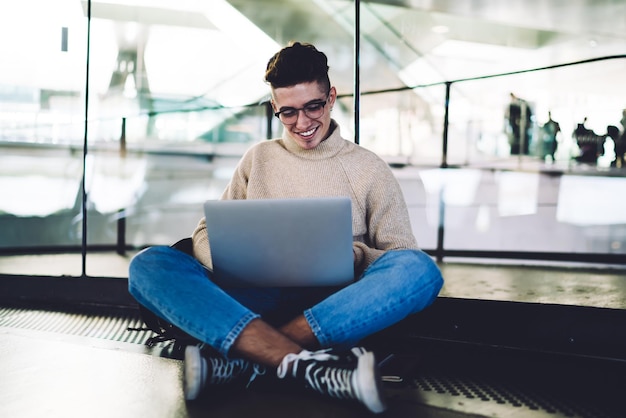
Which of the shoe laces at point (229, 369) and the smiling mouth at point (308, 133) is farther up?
the smiling mouth at point (308, 133)

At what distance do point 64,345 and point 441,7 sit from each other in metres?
7.59

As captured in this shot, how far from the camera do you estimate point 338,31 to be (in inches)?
314

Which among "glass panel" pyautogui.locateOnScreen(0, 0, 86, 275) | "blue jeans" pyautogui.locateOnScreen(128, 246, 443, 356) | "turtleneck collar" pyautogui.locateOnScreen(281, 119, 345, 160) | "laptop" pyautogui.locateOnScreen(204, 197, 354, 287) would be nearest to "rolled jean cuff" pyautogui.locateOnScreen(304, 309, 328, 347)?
"blue jeans" pyautogui.locateOnScreen(128, 246, 443, 356)

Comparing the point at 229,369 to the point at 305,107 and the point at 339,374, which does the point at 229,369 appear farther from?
the point at 305,107

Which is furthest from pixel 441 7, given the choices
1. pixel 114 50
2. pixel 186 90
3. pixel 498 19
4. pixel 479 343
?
pixel 479 343

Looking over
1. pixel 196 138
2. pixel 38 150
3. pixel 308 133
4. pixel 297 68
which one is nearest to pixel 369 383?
pixel 308 133

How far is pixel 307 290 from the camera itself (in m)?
1.44

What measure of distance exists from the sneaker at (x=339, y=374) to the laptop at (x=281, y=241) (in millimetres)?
211

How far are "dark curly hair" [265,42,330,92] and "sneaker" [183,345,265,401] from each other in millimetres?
750

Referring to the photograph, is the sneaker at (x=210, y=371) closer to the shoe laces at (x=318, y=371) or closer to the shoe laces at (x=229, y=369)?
the shoe laces at (x=229, y=369)

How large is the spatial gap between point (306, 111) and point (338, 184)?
228 millimetres

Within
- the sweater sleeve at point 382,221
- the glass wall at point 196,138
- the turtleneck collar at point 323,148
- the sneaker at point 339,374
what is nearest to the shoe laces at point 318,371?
the sneaker at point 339,374

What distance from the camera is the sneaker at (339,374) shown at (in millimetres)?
1064

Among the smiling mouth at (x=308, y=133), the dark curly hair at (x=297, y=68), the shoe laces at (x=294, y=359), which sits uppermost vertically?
the dark curly hair at (x=297, y=68)
